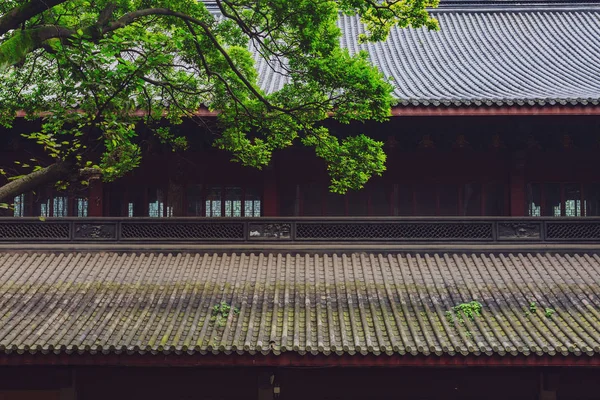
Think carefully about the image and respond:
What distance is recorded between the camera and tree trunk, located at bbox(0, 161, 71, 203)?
22.2 feet

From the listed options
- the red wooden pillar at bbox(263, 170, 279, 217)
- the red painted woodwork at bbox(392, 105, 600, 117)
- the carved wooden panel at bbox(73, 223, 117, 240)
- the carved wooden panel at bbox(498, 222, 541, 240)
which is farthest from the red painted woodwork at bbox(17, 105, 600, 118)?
the carved wooden panel at bbox(73, 223, 117, 240)

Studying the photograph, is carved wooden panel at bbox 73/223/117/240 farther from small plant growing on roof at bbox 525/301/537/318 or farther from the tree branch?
small plant growing on roof at bbox 525/301/537/318

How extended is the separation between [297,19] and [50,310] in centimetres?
535

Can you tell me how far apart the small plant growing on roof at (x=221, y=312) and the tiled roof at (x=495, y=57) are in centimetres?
414

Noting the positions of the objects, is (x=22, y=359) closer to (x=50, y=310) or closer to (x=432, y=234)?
(x=50, y=310)

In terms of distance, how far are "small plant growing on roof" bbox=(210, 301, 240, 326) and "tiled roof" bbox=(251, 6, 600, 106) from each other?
414cm

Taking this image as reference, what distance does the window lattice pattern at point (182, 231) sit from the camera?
35.3ft

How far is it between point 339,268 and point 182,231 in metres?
2.77

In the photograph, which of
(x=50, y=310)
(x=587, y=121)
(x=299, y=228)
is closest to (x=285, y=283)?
(x=299, y=228)

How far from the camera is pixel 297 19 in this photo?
7820mm

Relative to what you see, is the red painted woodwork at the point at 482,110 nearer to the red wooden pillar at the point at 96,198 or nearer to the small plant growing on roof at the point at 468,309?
the red wooden pillar at the point at 96,198

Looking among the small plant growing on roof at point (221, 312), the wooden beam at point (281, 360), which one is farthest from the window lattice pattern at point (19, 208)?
the small plant growing on roof at point (221, 312)

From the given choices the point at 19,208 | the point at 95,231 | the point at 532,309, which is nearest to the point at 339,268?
the point at 532,309

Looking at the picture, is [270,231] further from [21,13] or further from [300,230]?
[21,13]
